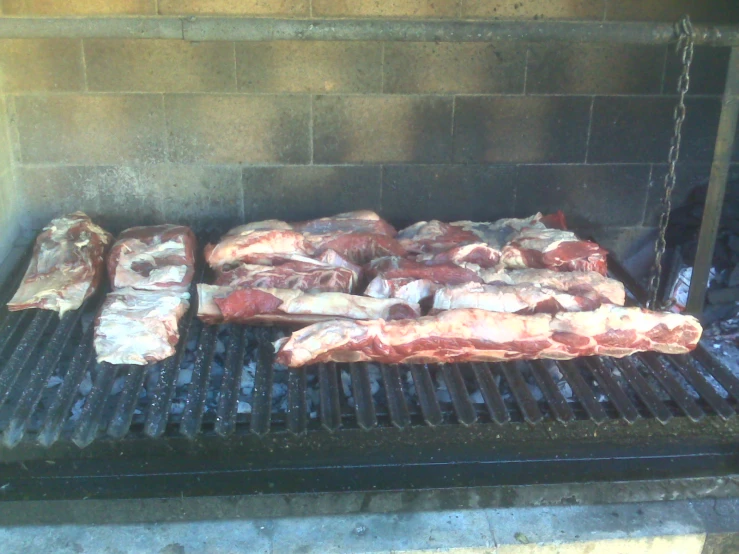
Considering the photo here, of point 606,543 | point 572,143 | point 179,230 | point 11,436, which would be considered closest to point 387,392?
point 606,543

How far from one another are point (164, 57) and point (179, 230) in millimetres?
989

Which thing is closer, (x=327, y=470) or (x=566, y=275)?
(x=327, y=470)

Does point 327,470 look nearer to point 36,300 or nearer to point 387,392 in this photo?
point 387,392

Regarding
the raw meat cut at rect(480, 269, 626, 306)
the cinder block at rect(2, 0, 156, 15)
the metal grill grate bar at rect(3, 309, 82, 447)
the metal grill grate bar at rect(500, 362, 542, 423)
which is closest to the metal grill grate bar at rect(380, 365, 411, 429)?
the metal grill grate bar at rect(500, 362, 542, 423)

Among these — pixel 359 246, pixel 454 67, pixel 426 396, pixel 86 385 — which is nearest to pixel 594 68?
pixel 454 67

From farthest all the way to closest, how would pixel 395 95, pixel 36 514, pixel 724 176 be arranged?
1. pixel 395 95
2. pixel 724 176
3. pixel 36 514

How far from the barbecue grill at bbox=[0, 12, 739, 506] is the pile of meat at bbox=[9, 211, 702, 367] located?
0.42ft

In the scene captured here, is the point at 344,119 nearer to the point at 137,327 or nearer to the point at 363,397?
the point at 137,327

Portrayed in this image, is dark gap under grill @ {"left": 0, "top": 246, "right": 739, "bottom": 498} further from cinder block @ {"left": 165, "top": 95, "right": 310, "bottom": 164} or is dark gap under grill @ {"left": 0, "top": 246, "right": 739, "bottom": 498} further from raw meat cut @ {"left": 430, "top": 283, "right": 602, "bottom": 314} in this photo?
cinder block @ {"left": 165, "top": 95, "right": 310, "bottom": 164}

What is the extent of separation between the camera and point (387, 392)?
9.82 ft

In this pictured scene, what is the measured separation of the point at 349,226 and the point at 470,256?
700 millimetres

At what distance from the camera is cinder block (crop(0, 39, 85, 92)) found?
13.4 feet

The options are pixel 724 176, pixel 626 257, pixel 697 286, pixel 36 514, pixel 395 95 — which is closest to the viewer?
pixel 36 514

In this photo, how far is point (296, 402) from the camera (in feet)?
9.59
